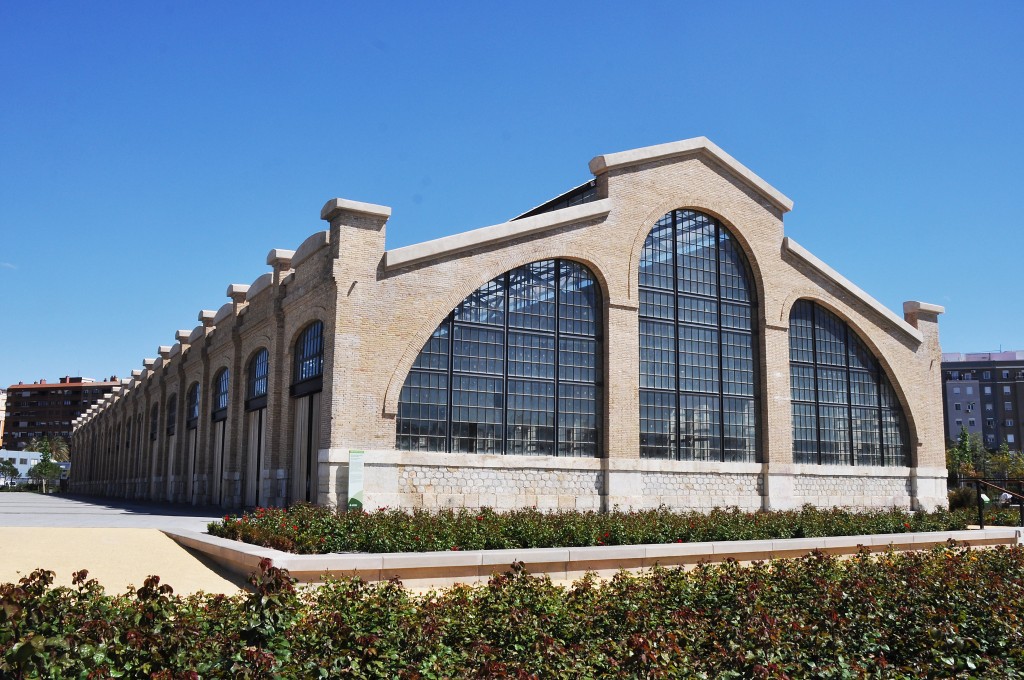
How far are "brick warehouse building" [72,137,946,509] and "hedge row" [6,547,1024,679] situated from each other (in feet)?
42.9

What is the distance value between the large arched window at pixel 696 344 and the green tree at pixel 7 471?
120 m

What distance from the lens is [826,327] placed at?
106 ft

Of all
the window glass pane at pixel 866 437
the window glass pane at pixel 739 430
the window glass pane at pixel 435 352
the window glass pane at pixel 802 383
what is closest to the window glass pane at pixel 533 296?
the window glass pane at pixel 435 352

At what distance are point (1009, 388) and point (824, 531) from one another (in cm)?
11883

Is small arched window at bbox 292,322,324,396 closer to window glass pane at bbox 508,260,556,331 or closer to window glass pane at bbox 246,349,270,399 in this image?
window glass pane at bbox 246,349,270,399

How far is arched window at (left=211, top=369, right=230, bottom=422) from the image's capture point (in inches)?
1395

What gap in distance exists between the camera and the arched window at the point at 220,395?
3544 centimetres

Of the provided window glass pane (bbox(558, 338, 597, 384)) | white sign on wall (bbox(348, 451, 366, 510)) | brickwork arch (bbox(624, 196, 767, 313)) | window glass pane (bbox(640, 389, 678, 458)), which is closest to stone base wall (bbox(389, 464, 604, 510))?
white sign on wall (bbox(348, 451, 366, 510))

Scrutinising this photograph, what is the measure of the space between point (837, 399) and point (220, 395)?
2494 centimetres

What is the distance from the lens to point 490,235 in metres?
24.4

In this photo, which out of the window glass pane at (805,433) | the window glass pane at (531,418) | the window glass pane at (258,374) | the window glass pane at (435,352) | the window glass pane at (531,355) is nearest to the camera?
the window glass pane at (435,352)

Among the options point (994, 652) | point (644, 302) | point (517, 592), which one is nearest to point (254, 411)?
point (644, 302)

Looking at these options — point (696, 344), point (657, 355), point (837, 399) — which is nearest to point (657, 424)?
point (657, 355)

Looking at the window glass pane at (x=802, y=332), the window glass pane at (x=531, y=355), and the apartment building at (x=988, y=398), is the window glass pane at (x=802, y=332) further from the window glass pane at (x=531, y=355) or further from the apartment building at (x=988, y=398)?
the apartment building at (x=988, y=398)
